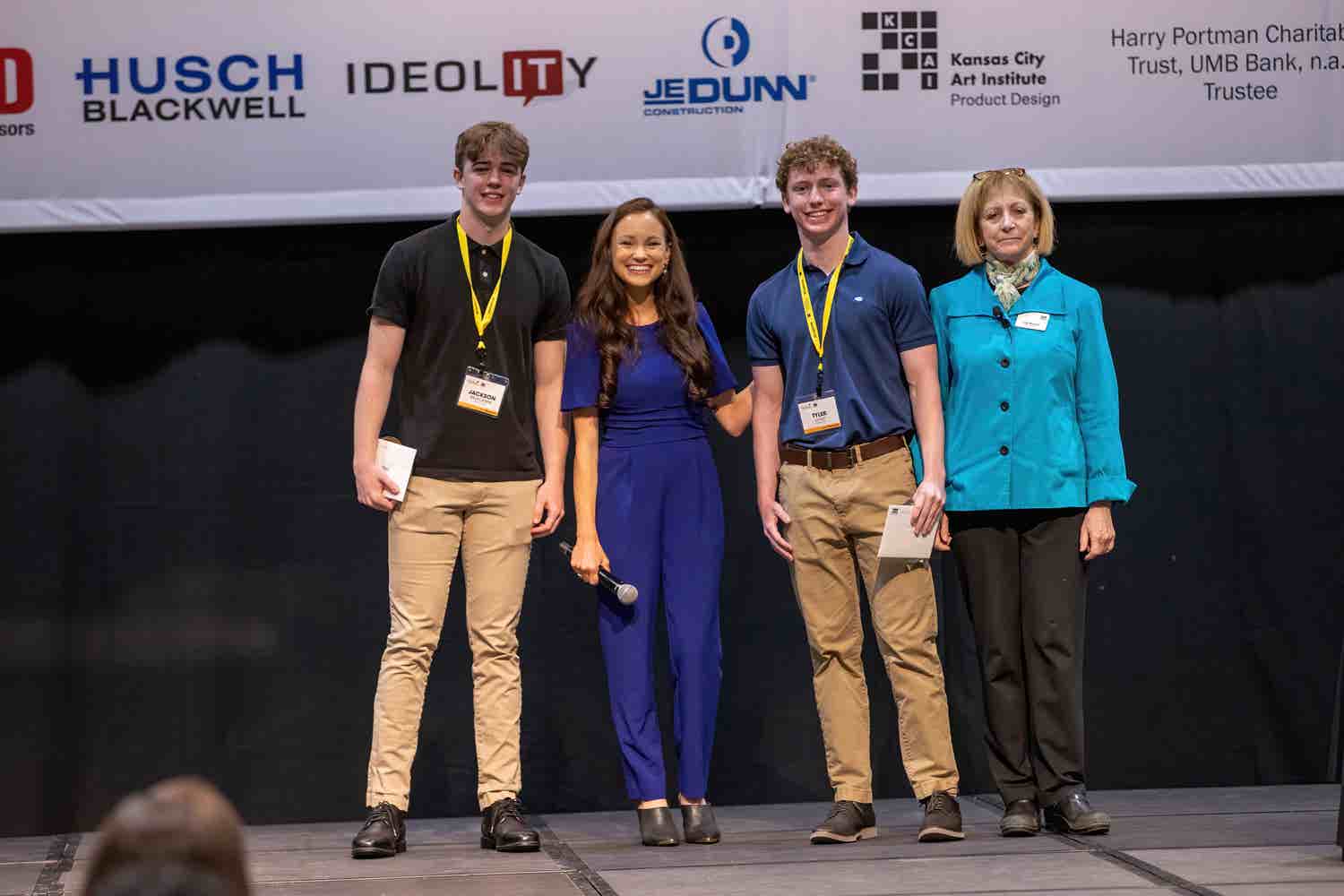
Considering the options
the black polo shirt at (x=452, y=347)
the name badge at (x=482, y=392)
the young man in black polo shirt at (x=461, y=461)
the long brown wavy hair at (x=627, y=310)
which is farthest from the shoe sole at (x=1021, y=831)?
the name badge at (x=482, y=392)

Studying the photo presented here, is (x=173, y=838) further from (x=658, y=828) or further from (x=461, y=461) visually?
(x=658, y=828)

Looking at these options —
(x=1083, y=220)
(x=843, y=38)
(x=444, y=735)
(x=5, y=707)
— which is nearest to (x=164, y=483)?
(x=5, y=707)

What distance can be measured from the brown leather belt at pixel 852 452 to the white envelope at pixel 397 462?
875mm

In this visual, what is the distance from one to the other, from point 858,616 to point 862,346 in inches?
23.6

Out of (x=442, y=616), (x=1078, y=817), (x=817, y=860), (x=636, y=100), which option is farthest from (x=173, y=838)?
(x=636, y=100)

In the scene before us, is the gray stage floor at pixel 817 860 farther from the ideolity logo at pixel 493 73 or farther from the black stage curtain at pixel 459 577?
the ideolity logo at pixel 493 73

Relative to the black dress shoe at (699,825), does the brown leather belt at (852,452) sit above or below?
above

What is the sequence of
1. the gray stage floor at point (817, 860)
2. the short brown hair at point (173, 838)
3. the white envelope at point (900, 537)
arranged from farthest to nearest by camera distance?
the white envelope at point (900, 537) → the gray stage floor at point (817, 860) → the short brown hair at point (173, 838)

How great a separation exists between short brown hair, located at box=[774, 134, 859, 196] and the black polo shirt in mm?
625

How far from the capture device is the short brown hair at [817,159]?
11.9ft

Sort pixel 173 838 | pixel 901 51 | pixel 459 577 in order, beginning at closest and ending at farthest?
pixel 173 838
pixel 901 51
pixel 459 577

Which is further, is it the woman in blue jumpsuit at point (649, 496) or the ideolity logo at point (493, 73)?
the ideolity logo at point (493, 73)

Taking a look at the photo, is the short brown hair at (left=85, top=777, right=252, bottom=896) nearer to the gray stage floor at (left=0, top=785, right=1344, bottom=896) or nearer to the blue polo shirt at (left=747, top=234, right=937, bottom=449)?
the gray stage floor at (left=0, top=785, right=1344, bottom=896)

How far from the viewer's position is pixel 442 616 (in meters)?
3.70
